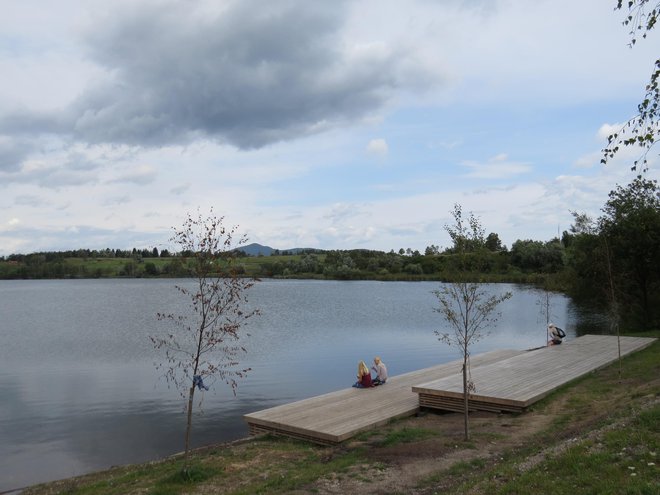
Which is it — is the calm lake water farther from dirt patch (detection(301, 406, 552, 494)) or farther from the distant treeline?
the distant treeline

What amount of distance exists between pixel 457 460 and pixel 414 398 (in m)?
5.39

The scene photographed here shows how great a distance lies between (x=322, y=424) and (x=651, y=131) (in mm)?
8441

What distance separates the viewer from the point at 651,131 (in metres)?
6.91

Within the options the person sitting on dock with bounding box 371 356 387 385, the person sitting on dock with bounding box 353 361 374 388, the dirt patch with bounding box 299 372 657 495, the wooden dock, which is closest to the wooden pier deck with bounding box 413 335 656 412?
the wooden dock

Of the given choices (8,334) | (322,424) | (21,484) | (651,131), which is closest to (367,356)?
(322,424)

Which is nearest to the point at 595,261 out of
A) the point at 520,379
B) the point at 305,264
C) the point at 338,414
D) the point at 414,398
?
the point at 520,379

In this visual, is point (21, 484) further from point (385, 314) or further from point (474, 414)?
point (385, 314)

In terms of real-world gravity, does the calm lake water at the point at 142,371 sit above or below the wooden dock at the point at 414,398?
below

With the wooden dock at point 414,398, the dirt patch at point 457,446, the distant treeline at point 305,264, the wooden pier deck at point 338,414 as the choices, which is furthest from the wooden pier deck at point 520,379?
the distant treeline at point 305,264

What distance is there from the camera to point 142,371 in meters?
23.5

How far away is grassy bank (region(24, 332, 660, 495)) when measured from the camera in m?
6.73

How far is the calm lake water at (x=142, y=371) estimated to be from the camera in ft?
45.8

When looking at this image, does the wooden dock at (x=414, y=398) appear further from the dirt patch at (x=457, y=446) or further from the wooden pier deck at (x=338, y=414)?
the dirt patch at (x=457, y=446)

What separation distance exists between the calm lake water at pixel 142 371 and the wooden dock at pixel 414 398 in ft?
9.13
